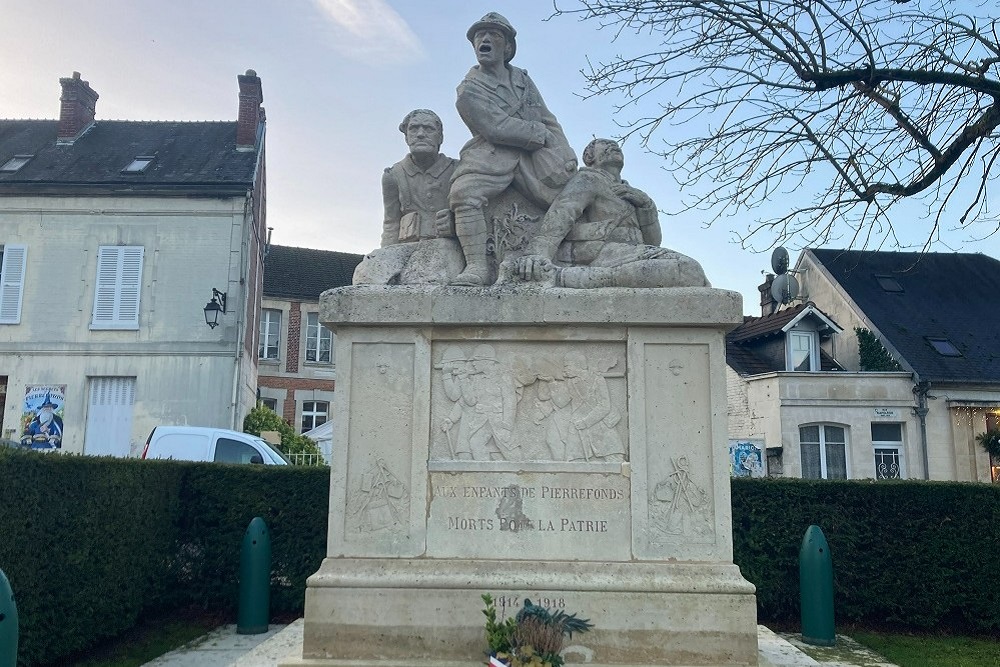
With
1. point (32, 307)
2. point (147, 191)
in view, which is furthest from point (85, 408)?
point (147, 191)

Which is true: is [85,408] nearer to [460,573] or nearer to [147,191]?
[147,191]

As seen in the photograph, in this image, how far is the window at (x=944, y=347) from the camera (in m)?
23.4

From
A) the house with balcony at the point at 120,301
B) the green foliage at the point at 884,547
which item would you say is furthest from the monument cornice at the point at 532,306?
the house with balcony at the point at 120,301

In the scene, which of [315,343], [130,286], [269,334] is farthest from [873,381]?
[269,334]

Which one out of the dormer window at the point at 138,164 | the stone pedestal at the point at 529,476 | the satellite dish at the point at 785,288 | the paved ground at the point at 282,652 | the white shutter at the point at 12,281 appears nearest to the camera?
the stone pedestal at the point at 529,476

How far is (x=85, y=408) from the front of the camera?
62.6 ft

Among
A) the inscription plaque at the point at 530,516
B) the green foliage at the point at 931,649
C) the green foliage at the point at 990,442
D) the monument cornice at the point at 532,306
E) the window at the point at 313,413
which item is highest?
the window at the point at 313,413

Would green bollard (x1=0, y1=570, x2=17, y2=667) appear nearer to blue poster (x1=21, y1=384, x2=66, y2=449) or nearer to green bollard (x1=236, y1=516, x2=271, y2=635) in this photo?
green bollard (x1=236, y1=516, x2=271, y2=635)

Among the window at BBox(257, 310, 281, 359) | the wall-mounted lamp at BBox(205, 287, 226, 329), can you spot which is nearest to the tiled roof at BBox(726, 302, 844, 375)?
the wall-mounted lamp at BBox(205, 287, 226, 329)

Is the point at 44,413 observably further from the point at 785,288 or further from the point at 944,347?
the point at 944,347

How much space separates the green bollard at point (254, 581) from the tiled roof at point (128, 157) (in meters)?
13.1

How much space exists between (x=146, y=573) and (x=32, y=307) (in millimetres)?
13897

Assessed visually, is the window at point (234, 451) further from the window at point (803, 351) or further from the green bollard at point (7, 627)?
the window at point (803, 351)

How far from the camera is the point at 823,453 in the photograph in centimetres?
2203
